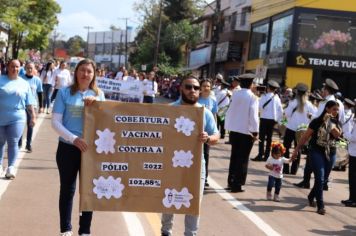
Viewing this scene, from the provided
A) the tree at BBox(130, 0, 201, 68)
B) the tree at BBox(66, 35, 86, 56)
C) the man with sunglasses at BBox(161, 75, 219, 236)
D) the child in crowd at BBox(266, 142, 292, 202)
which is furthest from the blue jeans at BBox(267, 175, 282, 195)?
the tree at BBox(66, 35, 86, 56)

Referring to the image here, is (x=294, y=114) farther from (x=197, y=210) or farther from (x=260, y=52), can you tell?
(x=260, y=52)

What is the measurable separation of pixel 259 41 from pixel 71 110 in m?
38.8

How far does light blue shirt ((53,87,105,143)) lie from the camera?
19.4ft

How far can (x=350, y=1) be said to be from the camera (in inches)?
1419

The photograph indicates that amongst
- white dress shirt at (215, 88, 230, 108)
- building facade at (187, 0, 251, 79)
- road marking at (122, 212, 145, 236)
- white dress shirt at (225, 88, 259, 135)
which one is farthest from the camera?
building facade at (187, 0, 251, 79)

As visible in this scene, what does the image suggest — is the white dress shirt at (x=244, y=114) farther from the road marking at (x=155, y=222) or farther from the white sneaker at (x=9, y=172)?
the white sneaker at (x=9, y=172)

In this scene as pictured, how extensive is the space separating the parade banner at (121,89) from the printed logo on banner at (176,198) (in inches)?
382

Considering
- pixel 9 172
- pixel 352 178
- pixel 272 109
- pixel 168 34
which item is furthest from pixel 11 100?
pixel 168 34

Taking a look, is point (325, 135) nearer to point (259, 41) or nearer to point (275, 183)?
point (275, 183)

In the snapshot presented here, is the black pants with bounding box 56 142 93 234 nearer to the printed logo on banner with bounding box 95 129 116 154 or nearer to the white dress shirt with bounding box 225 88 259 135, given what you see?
the printed logo on banner with bounding box 95 129 116 154

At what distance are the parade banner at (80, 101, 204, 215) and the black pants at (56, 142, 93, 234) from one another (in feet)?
0.96

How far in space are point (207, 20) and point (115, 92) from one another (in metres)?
48.9

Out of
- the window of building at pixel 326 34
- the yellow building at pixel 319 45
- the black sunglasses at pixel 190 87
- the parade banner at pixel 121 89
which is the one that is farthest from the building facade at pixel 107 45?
the black sunglasses at pixel 190 87

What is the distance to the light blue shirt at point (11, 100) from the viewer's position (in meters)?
9.12
